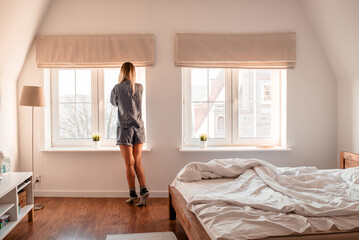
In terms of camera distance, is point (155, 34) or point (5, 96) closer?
point (5, 96)

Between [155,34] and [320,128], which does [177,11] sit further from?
[320,128]

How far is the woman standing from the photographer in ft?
11.3

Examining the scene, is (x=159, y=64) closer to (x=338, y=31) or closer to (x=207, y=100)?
(x=207, y=100)

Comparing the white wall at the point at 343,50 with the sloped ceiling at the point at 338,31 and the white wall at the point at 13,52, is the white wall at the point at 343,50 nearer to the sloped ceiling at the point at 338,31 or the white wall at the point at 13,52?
the sloped ceiling at the point at 338,31

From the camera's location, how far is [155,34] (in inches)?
151

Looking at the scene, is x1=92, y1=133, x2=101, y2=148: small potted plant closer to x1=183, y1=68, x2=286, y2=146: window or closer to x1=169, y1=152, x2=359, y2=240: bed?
x1=183, y1=68, x2=286, y2=146: window

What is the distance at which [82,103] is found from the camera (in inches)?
160

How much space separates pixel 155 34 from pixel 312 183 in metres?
2.45

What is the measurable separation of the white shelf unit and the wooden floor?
14cm

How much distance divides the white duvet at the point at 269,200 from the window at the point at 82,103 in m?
1.63

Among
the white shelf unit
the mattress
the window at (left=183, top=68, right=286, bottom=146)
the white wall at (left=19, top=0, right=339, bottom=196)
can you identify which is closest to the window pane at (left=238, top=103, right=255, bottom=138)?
the window at (left=183, top=68, right=286, bottom=146)

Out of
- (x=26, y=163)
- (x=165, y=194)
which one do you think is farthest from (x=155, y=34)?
(x=26, y=163)

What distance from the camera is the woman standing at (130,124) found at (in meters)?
3.44

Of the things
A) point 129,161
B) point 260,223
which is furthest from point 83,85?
point 260,223
